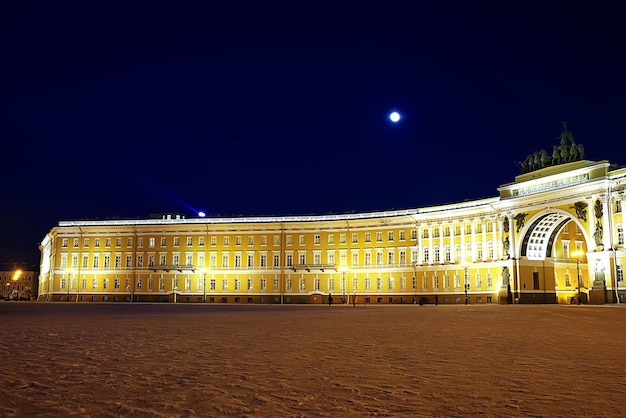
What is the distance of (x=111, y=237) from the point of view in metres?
90.3

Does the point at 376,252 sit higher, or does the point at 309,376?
the point at 376,252

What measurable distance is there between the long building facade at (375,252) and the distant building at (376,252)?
145 millimetres

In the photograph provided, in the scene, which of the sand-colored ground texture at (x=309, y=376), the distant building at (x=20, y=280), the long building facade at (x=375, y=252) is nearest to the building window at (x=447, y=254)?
the long building facade at (x=375, y=252)

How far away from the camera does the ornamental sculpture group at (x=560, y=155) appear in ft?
206

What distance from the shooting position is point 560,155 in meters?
64.2

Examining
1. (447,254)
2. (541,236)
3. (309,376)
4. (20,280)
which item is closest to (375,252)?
(447,254)

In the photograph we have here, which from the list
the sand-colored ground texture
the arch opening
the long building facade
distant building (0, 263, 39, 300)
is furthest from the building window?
distant building (0, 263, 39, 300)

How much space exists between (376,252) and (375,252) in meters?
0.14

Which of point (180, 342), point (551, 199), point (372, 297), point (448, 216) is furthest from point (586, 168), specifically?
point (180, 342)

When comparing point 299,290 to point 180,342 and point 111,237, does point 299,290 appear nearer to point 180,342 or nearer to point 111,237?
point 111,237

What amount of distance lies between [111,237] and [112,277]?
19.5ft

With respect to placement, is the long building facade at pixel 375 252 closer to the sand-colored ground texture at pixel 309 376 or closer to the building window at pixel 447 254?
the building window at pixel 447 254

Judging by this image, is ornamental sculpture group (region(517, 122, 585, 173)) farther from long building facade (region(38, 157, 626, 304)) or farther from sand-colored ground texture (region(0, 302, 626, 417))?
sand-colored ground texture (region(0, 302, 626, 417))

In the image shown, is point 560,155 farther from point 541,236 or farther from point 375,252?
point 375,252
